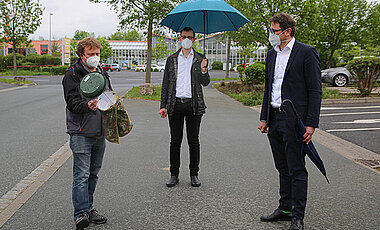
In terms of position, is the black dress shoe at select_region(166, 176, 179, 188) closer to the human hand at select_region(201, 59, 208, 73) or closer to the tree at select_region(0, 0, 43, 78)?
the human hand at select_region(201, 59, 208, 73)

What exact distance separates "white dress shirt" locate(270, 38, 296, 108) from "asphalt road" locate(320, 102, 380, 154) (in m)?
4.42

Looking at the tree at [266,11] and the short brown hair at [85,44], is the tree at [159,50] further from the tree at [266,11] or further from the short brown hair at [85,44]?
the short brown hair at [85,44]

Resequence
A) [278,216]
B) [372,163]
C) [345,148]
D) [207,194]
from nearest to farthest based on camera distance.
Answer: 1. [278,216]
2. [207,194]
3. [372,163]
4. [345,148]

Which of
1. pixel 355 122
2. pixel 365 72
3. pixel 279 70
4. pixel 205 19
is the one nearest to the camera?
pixel 279 70

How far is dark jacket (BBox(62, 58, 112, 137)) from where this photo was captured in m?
3.46

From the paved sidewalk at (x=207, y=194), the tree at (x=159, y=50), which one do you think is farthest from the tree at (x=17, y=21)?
the tree at (x=159, y=50)

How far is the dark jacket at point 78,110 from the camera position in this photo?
3455mm

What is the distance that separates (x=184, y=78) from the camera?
4.96 m

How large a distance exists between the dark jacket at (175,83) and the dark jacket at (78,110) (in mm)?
1478

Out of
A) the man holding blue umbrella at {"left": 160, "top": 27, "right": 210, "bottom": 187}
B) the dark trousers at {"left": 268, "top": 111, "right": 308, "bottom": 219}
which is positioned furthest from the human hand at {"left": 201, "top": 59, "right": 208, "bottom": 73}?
the dark trousers at {"left": 268, "top": 111, "right": 308, "bottom": 219}

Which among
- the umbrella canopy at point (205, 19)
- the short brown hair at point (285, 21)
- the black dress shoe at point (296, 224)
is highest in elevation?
the umbrella canopy at point (205, 19)

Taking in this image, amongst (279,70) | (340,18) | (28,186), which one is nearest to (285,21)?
(279,70)

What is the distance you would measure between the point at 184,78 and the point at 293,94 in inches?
66.1

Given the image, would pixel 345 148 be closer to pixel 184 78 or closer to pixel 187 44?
pixel 184 78
